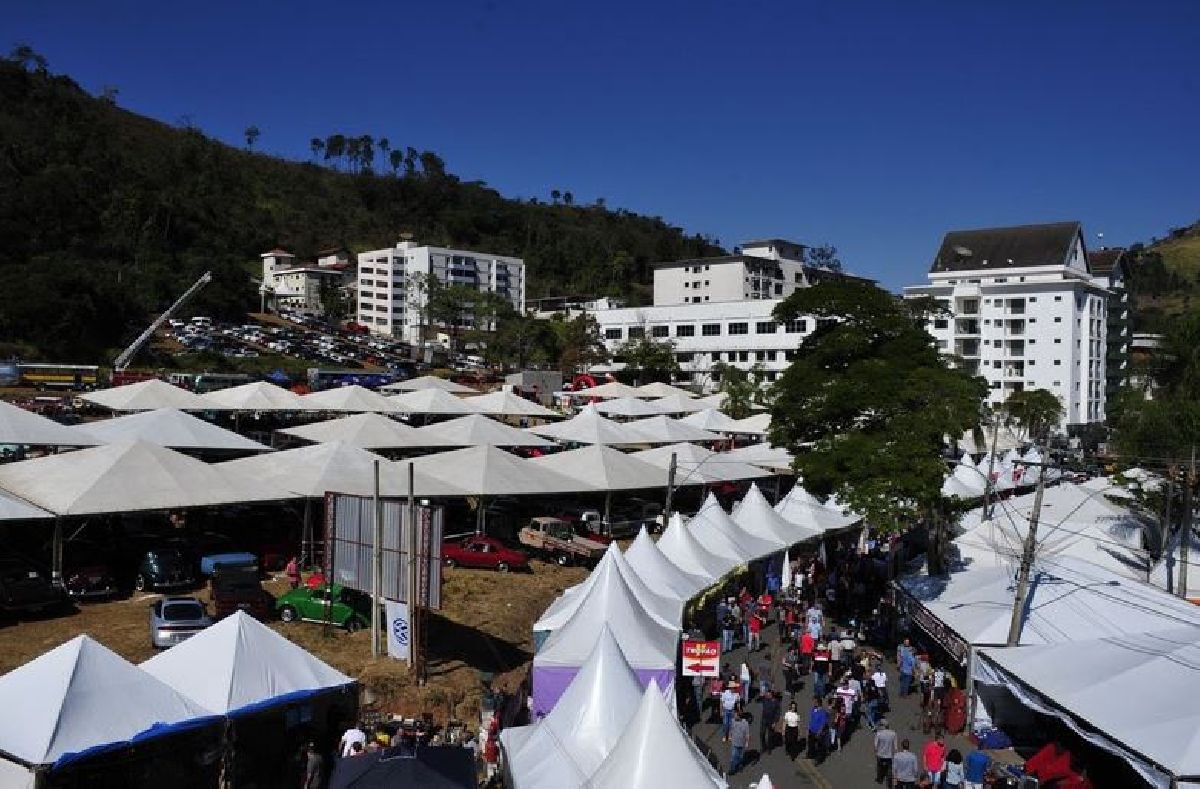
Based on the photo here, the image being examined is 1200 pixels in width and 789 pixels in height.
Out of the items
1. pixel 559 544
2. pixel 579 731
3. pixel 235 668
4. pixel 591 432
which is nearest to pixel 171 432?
pixel 559 544

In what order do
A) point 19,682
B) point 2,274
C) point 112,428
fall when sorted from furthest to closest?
1. point 2,274
2. point 112,428
3. point 19,682

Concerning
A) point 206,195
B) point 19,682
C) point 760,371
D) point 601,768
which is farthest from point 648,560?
point 206,195

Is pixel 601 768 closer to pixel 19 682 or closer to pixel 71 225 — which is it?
pixel 19 682

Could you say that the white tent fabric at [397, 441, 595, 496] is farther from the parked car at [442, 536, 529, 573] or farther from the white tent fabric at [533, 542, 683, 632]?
the white tent fabric at [533, 542, 683, 632]

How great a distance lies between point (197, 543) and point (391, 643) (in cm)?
790

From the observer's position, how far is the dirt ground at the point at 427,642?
1627 cm

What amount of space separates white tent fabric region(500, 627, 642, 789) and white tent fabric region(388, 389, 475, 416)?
102ft

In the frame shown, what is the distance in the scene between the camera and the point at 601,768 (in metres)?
11.2

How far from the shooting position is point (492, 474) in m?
27.0

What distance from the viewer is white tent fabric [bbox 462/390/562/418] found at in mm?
44750

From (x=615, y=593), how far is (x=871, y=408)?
1158 centimetres

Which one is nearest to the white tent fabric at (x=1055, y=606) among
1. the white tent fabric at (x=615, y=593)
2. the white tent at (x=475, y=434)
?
the white tent fabric at (x=615, y=593)

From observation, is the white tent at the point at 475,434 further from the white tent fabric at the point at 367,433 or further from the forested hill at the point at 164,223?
the forested hill at the point at 164,223

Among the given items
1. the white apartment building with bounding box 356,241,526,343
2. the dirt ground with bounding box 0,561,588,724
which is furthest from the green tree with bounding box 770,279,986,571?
the white apartment building with bounding box 356,241,526,343
